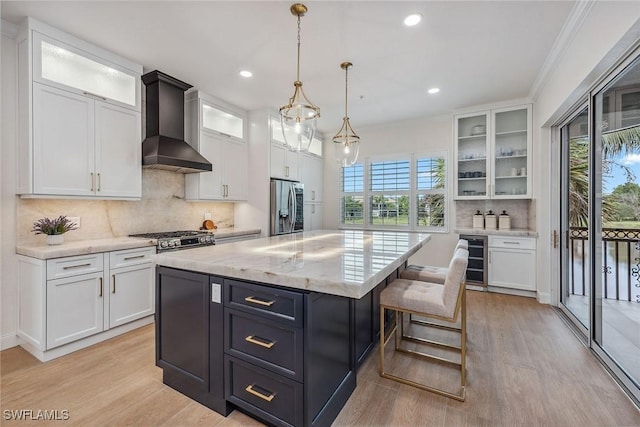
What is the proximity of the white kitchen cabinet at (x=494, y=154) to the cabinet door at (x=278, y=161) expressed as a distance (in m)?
2.75

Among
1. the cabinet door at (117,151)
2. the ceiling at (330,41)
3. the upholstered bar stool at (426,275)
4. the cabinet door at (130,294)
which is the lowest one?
the cabinet door at (130,294)

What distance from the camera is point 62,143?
2576 mm

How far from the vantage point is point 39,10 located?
227 cm

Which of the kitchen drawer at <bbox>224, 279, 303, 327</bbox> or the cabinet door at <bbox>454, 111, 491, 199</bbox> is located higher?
the cabinet door at <bbox>454, 111, 491, 199</bbox>

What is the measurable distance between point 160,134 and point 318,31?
84.3 inches

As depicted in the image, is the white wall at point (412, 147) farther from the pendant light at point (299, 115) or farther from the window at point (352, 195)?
the pendant light at point (299, 115)

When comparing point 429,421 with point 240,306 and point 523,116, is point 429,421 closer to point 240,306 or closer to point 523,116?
point 240,306

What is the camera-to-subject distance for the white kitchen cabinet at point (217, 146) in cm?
390

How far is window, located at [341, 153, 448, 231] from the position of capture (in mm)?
4934

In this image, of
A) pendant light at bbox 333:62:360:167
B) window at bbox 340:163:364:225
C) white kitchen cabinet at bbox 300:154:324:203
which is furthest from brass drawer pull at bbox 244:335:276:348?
window at bbox 340:163:364:225

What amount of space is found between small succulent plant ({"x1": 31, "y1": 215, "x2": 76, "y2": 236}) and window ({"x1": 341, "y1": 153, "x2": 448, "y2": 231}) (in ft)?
14.0

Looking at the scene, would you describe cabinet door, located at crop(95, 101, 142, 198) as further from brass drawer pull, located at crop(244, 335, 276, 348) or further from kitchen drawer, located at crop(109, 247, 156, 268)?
brass drawer pull, located at crop(244, 335, 276, 348)

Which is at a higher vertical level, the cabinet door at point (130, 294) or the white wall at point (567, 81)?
the white wall at point (567, 81)

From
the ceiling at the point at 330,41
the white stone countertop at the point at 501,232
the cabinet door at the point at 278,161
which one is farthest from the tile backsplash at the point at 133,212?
the white stone countertop at the point at 501,232
